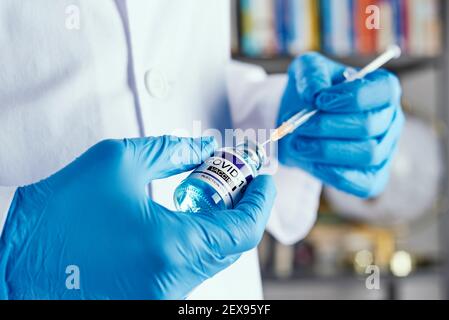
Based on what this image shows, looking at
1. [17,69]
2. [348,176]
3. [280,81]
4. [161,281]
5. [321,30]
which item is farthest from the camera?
[321,30]

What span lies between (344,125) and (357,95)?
0.04 meters

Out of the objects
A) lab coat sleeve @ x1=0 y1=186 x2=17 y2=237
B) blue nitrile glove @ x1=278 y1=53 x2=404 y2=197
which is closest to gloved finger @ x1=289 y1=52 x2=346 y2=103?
blue nitrile glove @ x1=278 y1=53 x2=404 y2=197

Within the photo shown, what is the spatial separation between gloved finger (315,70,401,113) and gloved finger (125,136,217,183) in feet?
0.74

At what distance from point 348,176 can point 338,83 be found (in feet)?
0.40

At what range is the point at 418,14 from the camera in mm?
1460

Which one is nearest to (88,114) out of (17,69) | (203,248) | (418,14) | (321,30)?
(17,69)

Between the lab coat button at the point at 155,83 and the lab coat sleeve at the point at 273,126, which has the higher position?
the lab coat button at the point at 155,83

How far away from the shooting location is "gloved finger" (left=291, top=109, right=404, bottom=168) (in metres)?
0.74

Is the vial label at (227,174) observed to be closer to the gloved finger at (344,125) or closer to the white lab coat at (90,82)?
the white lab coat at (90,82)

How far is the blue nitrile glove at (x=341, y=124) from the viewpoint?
2.39ft

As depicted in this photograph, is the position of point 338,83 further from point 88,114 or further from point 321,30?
point 321,30

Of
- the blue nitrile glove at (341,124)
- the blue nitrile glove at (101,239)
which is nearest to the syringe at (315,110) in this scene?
the blue nitrile glove at (341,124)

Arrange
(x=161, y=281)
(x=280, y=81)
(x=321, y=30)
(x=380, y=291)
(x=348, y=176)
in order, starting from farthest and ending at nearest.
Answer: (x=380, y=291)
(x=321, y=30)
(x=280, y=81)
(x=348, y=176)
(x=161, y=281)

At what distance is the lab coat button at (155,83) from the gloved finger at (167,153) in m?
0.09
